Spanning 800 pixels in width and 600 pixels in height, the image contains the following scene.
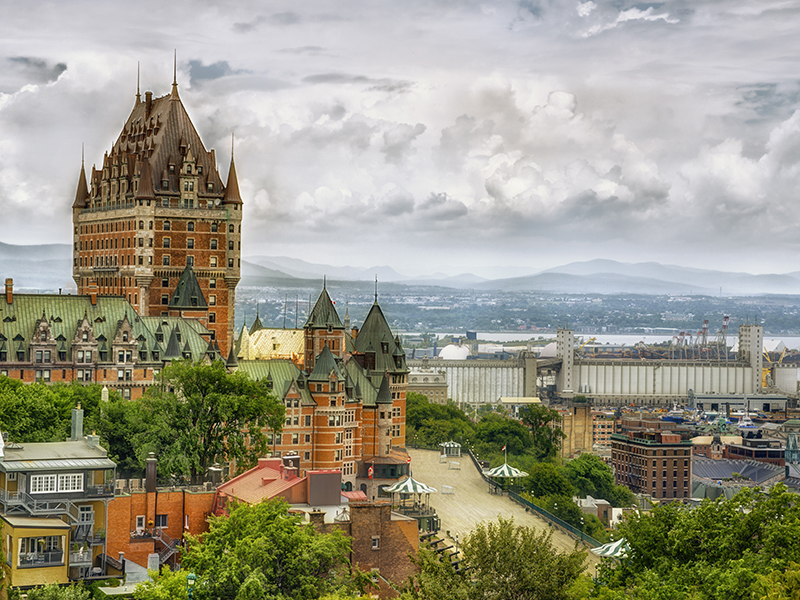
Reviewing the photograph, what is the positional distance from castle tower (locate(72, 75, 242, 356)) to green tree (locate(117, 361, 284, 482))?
46875 mm

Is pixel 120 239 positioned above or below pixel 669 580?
above

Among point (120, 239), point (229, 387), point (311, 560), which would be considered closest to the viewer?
point (311, 560)

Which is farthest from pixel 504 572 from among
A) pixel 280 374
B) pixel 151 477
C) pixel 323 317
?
pixel 323 317

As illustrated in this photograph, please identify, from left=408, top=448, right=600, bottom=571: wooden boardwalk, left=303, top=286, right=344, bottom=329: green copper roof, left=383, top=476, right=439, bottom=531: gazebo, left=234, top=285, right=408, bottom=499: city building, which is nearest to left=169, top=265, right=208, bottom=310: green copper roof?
left=234, top=285, right=408, bottom=499: city building

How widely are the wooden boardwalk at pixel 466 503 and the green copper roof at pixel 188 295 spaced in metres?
35.3

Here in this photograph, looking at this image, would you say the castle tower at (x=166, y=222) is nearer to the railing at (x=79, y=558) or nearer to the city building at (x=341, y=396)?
the city building at (x=341, y=396)

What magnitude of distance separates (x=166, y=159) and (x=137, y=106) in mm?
15281

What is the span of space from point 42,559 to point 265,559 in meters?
14.8

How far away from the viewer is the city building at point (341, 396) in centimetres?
15338

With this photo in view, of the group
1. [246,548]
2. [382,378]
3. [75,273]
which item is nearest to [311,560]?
[246,548]

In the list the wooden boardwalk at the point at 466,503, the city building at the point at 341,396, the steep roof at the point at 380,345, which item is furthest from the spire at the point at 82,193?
the wooden boardwalk at the point at 466,503

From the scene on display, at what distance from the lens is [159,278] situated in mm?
175250

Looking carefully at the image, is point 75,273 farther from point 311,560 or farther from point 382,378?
point 311,560

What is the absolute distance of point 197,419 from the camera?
121938 mm
